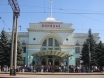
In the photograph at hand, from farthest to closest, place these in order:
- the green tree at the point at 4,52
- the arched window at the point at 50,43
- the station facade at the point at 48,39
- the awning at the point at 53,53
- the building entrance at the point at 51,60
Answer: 1. the arched window at the point at 50,43
2. the station facade at the point at 48,39
3. the building entrance at the point at 51,60
4. the awning at the point at 53,53
5. the green tree at the point at 4,52

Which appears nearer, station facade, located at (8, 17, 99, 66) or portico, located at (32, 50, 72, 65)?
portico, located at (32, 50, 72, 65)

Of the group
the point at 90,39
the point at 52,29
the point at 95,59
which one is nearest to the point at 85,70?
the point at 95,59

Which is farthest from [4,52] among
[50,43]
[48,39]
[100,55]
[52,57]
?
[100,55]

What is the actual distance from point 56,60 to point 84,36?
9.35 meters

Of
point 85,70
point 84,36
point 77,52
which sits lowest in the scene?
point 85,70


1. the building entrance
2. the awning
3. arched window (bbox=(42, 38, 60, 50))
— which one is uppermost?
arched window (bbox=(42, 38, 60, 50))

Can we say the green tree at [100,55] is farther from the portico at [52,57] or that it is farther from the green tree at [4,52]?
the green tree at [4,52]

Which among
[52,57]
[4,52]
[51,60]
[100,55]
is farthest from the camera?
[51,60]

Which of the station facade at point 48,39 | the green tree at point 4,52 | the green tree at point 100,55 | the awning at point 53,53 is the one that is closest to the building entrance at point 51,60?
the station facade at point 48,39

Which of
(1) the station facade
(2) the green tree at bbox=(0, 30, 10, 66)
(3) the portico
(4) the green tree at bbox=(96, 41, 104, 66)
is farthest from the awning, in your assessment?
(4) the green tree at bbox=(96, 41, 104, 66)

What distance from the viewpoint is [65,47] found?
47281 millimetres

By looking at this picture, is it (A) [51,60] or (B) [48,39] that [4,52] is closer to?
(A) [51,60]

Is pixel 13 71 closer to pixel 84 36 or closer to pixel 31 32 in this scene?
pixel 31 32

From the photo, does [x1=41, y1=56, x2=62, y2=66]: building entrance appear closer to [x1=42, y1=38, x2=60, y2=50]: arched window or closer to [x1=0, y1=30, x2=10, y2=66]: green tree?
[x1=42, y1=38, x2=60, y2=50]: arched window
